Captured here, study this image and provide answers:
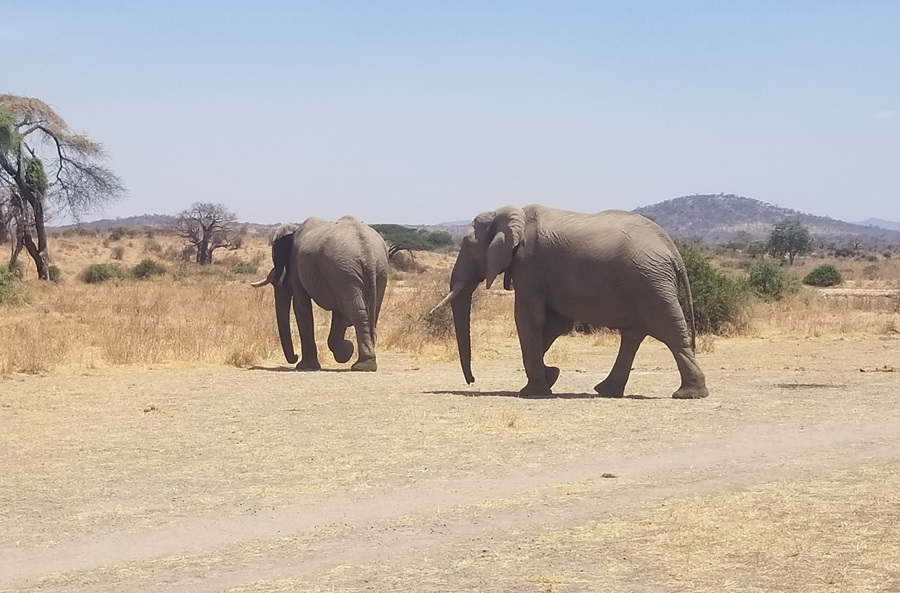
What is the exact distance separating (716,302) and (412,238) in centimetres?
5641

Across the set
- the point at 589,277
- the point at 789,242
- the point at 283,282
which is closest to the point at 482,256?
the point at 589,277

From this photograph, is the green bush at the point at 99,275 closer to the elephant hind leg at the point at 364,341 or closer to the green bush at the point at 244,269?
the green bush at the point at 244,269

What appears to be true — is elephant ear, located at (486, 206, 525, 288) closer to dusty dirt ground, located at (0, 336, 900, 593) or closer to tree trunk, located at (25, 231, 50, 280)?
dusty dirt ground, located at (0, 336, 900, 593)

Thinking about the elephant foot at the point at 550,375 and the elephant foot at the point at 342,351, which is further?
the elephant foot at the point at 342,351

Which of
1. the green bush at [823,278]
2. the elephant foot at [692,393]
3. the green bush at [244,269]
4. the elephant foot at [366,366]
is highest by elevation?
the green bush at [244,269]

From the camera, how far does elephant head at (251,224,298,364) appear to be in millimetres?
20766

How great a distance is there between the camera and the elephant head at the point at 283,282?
68.1ft

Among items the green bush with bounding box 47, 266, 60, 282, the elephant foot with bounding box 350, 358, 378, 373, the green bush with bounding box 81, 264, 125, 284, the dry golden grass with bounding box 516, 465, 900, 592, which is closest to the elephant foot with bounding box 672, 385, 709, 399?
the dry golden grass with bounding box 516, 465, 900, 592

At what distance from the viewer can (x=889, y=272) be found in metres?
71.1

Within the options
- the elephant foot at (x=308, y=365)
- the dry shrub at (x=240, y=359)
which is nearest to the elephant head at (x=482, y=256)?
the elephant foot at (x=308, y=365)

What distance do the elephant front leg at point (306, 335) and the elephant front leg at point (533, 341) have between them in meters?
5.34

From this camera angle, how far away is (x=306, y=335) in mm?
20219

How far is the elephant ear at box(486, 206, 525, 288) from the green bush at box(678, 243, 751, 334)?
12.1 metres

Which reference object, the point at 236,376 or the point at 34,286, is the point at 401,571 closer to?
the point at 236,376
